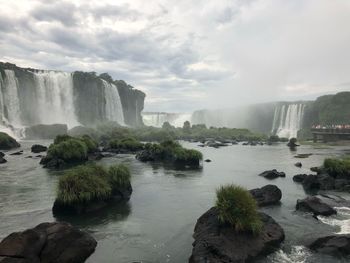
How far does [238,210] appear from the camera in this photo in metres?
20.1

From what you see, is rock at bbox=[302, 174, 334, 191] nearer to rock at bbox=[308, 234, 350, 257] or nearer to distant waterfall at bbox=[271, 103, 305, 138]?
rock at bbox=[308, 234, 350, 257]

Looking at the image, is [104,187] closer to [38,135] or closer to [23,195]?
[23,195]

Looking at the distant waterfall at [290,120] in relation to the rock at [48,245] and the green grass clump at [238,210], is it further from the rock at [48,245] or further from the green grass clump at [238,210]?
the rock at [48,245]

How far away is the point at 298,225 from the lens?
24.3 m

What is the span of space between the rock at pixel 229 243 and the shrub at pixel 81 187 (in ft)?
34.3

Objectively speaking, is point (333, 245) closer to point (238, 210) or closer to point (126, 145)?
point (238, 210)

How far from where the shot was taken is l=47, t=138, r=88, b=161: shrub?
6009 cm

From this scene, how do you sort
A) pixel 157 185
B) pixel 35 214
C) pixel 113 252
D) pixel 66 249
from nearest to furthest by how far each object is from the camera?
pixel 66 249 < pixel 113 252 < pixel 35 214 < pixel 157 185

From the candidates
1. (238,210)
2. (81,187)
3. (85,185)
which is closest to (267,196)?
(238,210)

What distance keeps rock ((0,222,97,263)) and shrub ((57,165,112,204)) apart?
7885 millimetres

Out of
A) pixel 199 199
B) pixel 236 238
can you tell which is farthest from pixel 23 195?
pixel 236 238

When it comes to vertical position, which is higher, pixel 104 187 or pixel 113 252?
pixel 104 187

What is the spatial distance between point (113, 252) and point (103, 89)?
183 m

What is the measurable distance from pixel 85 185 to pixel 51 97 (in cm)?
14495
